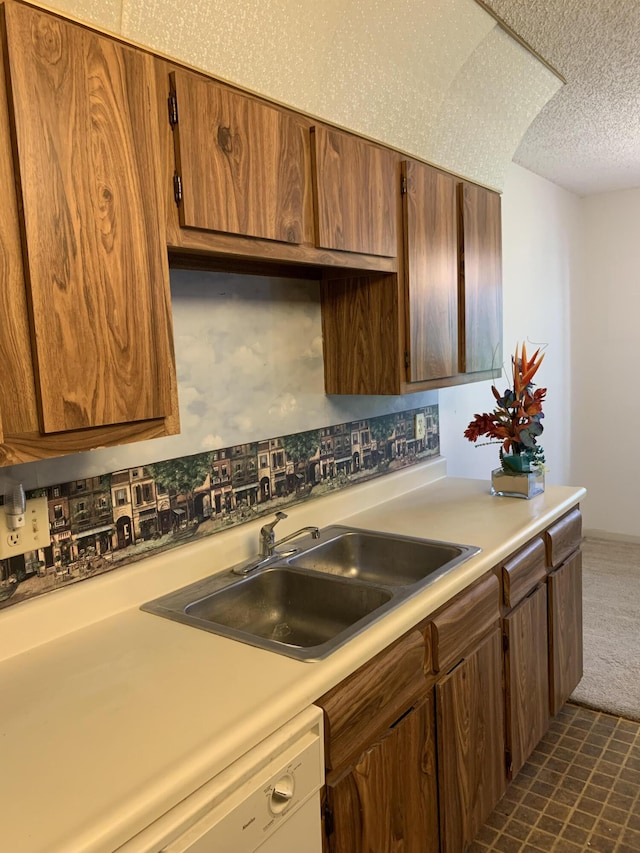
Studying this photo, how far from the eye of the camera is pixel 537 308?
4.08 meters

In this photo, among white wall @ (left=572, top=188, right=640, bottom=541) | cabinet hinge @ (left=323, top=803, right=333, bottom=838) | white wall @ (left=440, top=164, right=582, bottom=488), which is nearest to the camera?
cabinet hinge @ (left=323, top=803, right=333, bottom=838)

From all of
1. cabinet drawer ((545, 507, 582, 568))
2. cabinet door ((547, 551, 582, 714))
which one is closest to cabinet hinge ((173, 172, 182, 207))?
cabinet drawer ((545, 507, 582, 568))

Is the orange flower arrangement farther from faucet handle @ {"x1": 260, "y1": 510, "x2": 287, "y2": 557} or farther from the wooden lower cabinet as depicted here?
faucet handle @ {"x1": 260, "y1": 510, "x2": 287, "y2": 557}

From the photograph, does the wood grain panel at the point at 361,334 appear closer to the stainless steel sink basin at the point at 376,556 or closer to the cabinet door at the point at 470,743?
the stainless steel sink basin at the point at 376,556

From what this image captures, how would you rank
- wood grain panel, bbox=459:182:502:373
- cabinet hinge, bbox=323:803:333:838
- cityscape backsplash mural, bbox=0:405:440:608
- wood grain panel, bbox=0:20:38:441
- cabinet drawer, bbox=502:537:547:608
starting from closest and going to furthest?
1. wood grain panel, bbox=0:20:38:441
2. cabinet hinge, bbox=323:803:333:838
3. cityscape backsplash mural, bbox=0:405:440:608
4. cabinet drawer, bbox=502:537:547:608
5. wood grain panel, bbox=459:182:502:373

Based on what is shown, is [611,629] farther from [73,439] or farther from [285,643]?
[73,439]

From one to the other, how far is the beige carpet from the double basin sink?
1.26 meters

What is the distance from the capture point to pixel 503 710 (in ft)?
6.47

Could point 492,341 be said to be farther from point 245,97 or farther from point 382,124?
point 245,97

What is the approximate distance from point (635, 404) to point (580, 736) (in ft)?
9.05

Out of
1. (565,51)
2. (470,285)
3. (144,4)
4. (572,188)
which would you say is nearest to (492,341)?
(470,285)

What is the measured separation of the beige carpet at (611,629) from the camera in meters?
2.67

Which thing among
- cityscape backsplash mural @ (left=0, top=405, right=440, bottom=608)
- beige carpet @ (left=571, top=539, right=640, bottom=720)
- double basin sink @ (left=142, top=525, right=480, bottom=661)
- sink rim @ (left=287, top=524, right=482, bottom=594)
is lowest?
beige carpet @ (left=571, top=539, right=640, bottom=720)

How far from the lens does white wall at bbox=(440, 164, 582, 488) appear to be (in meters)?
3.24
